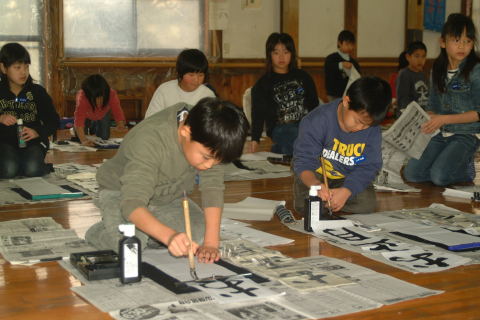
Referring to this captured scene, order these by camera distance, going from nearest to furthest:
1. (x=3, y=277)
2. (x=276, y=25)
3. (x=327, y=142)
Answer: (x=3, y=277) → (x=327, y=142) → (x=276, y=25)

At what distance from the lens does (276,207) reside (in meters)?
3.14

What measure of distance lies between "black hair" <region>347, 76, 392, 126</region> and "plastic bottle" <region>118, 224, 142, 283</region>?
1148 mm

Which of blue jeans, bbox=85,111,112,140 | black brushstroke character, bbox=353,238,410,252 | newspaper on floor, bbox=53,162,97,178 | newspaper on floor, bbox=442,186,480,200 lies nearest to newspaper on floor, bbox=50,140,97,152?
blue jeans, bbox=85,111,112,140

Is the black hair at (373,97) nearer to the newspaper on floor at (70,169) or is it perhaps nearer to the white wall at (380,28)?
the newspaper on floor at (70,169)

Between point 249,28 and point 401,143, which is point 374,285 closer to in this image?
point 401,143

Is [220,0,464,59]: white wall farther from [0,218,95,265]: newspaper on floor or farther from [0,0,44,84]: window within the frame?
[0,218,95,265]: newspaper on floor

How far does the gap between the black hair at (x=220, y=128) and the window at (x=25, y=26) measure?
5.56 m

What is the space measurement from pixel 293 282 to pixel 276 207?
108 centimetres

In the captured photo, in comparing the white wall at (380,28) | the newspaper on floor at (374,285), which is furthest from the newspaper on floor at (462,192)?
the white wall at (380,28)

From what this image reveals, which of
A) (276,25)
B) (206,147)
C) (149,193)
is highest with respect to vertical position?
(276,25)

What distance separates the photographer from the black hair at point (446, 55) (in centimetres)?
386

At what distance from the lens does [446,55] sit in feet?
13.1

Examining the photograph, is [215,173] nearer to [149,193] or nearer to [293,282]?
[149,193]

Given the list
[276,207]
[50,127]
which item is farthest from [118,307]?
[50,127]
